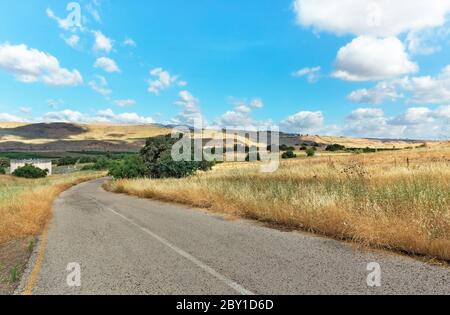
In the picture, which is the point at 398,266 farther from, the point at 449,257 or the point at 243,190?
the point at 243,190

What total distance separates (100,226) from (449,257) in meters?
9.90

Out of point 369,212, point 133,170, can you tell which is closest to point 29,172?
point 133,170

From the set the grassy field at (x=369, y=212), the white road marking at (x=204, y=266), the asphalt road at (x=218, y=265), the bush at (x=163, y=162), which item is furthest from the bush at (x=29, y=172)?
the white road marking at (x=204, y=266)

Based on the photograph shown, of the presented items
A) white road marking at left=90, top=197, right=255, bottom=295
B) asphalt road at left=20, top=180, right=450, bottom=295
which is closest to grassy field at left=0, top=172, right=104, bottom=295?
asphalt road at left=20, top=180, right=450, bottom=295

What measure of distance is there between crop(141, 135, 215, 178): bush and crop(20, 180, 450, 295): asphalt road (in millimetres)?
26583

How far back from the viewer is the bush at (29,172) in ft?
383

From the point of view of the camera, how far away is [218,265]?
23.2 ft

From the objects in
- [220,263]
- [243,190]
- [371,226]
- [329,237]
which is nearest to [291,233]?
[329,237]

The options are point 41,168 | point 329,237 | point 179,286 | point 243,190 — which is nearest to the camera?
point 179,286

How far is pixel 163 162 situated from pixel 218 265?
32323 mm

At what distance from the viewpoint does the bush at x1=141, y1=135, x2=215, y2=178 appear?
124 ft

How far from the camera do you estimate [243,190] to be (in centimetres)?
1568

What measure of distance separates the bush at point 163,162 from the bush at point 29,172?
86687 millimetres

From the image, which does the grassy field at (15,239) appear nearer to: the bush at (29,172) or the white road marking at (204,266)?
the white road marking at (204,266)
